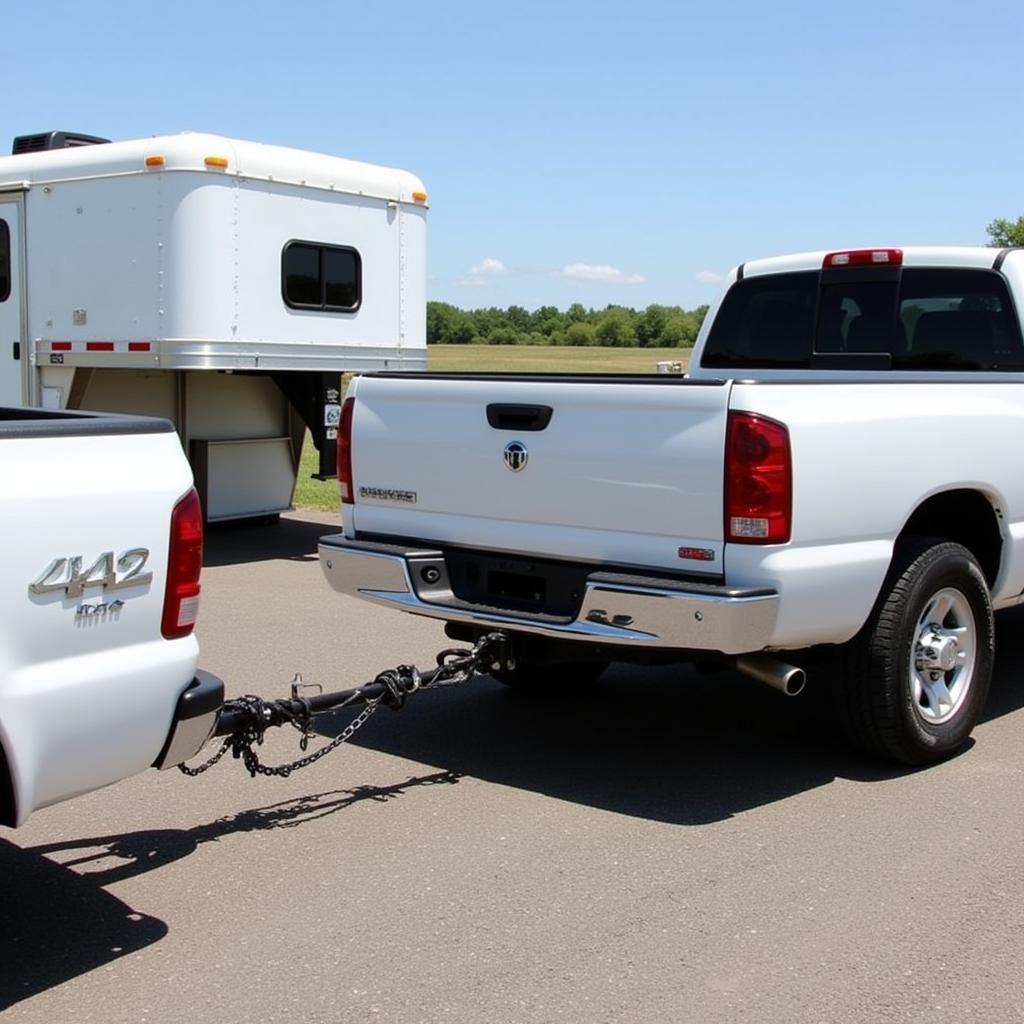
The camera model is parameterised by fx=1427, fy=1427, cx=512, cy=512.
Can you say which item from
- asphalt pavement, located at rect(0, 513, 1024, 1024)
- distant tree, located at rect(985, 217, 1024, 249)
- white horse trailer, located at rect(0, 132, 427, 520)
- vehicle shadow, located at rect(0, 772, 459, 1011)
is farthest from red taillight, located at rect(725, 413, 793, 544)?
distant tree, located at rect(985, 217, 1024, 249)

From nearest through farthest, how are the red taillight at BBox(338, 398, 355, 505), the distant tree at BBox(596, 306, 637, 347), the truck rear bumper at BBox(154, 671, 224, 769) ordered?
1. the truck rear bumper at BBox(154, 671, 224, 769)
2. the red taillight at BBox(338, 398, 355, 505)
3. the distant tree at BBox(596, 306, 637, 347)

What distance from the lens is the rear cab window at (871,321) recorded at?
266 inches

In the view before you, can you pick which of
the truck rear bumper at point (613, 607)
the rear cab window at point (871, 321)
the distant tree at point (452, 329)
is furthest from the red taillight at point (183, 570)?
the distant tree at point (452, 329)

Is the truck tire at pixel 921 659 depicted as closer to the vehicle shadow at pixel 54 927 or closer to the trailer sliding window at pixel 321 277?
the vehicle shadow at pixel 54 927

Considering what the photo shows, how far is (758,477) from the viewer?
4863 mm

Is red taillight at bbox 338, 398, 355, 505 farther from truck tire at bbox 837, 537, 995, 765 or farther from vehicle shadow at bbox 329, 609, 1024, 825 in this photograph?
truck tire at bbox 837, 537, 995, 765

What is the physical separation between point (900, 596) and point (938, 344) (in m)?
1.91

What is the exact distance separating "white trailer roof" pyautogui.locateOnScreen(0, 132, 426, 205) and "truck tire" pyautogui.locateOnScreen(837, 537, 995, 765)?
700cm

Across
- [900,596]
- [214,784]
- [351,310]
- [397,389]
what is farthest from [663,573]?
[351,310]

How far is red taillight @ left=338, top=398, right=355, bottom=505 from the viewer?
617cm

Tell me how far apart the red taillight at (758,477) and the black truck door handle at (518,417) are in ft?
2.71

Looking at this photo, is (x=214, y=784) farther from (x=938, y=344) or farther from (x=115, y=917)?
(x=938, y=344)

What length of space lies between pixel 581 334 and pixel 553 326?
5234 millimetres

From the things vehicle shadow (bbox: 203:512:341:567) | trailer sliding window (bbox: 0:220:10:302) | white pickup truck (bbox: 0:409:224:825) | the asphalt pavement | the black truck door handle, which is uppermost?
trailer sliding window (bbox: 0:220:10:302)
